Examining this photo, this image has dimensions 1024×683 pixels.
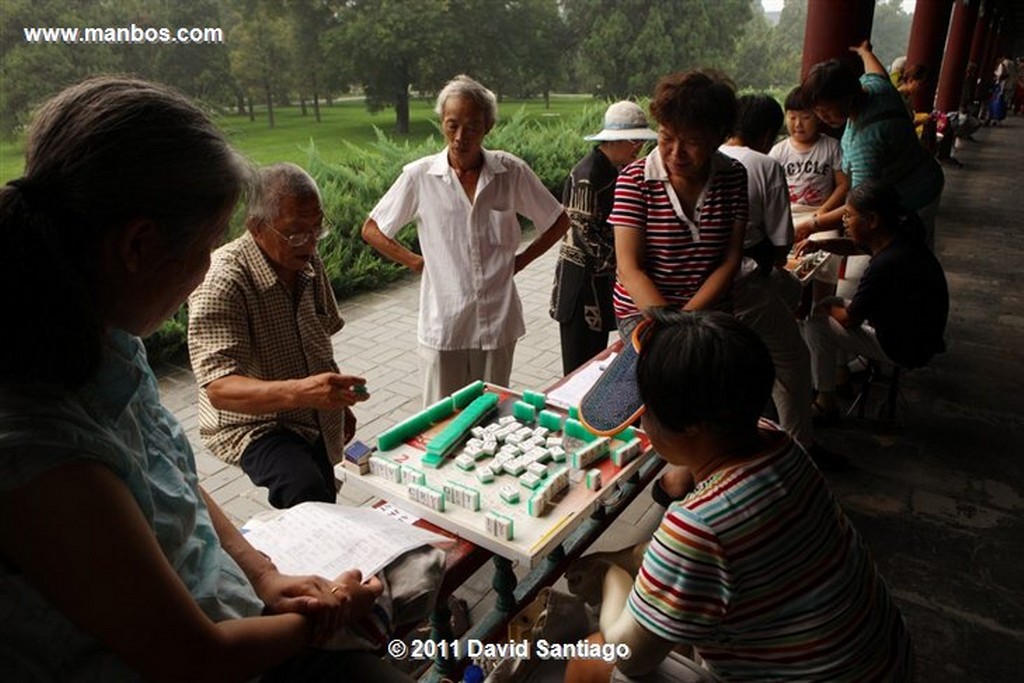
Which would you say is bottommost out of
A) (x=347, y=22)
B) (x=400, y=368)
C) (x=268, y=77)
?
(x=400, y=368)

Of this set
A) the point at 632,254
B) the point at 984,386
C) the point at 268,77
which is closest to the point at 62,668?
the point at 632,254

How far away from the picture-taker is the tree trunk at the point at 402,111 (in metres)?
11.5

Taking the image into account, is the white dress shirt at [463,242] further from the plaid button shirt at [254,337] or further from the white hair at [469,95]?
the plaid button shirt at [254,337]

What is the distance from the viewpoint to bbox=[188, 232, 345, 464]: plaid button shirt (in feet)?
6.53

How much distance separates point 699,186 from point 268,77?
6738 mm

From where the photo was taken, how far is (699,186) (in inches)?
99.8

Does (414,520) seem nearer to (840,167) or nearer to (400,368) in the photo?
(400,368)

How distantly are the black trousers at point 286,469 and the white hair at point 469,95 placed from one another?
1.52 metres

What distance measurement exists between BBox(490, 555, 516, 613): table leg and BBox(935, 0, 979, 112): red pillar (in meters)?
16.9

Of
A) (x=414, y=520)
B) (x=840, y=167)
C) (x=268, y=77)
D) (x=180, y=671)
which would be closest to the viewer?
(x=180, y=671)

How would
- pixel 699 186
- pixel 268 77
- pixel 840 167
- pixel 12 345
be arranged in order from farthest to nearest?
pixel 268 77 → pixel 840 167 → pixel 699 186 → pixel 12 345

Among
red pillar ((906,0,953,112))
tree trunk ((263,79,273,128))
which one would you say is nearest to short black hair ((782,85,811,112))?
tree trunk ((263,79,273,128))

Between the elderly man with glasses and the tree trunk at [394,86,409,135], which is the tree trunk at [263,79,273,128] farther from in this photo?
the elderly man with glasses

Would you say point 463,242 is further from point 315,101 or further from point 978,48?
point 978,48
